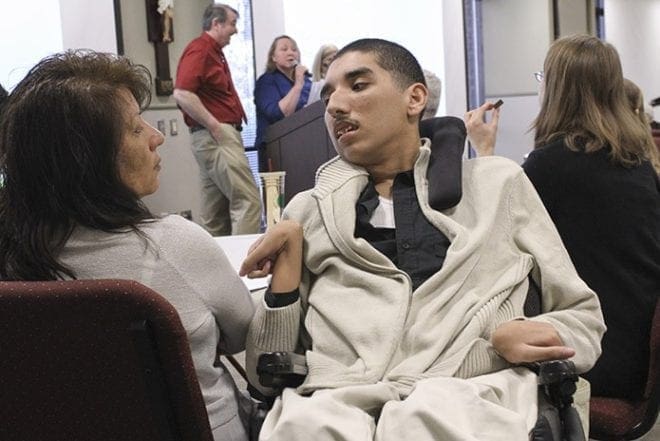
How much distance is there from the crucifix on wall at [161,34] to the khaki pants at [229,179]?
3.89 ft

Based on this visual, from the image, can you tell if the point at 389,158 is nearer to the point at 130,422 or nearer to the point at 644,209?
the point at 644,209

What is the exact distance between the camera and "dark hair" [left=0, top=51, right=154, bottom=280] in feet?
3.90

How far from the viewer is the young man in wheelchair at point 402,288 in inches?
50.5

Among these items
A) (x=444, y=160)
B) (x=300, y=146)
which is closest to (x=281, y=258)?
(x=444, y=160)

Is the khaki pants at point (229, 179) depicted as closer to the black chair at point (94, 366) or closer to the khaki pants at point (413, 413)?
the khaki pants at point (413, 413)

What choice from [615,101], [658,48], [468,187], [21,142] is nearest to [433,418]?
[468,187]

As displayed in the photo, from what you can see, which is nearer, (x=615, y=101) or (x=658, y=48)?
(x=615, y=101)

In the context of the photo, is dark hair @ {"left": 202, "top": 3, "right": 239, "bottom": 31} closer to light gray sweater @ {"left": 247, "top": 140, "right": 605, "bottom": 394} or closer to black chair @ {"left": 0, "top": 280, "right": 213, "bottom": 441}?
light gray sweater @ {"left": 247, "top": 140, "right": 605, "bottom": 394}

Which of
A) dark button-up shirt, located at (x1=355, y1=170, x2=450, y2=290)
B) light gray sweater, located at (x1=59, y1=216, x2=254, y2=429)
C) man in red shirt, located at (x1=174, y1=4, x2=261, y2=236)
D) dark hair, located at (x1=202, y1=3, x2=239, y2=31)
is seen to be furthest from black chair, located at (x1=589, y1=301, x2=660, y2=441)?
dark hair, located at (x1=202, y1=3, x2=239, y2=31)

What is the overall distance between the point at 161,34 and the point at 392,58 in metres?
5.01

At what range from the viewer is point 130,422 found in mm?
1018

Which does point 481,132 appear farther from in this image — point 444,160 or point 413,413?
point 413,413

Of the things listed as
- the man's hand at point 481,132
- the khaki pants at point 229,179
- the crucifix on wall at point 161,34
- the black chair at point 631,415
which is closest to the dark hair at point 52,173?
the black chair at point 631,415

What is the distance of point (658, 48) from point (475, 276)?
9.39m
